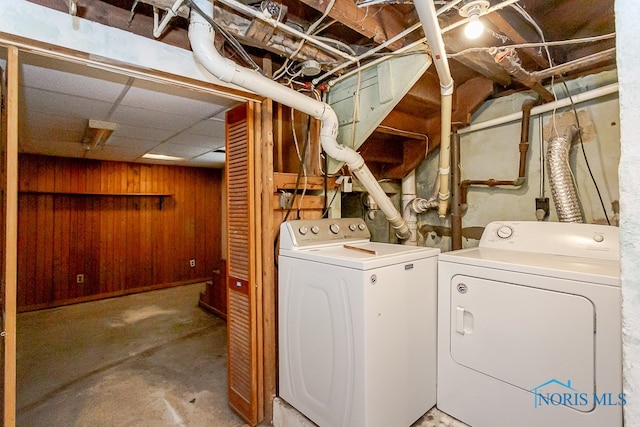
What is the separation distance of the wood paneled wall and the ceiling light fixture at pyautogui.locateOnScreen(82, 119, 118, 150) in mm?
1300

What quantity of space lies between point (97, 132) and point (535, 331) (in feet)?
11.6

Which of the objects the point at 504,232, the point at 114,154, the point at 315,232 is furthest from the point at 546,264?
the point at 114,154

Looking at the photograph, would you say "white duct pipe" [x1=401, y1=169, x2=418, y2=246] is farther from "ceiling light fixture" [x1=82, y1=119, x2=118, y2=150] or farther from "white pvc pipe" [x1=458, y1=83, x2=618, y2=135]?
"ceiling light fixture" [x1=82, y1=119, x2=118, y2=150]

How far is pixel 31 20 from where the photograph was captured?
1257mm

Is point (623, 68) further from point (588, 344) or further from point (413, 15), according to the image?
point (413, 15)

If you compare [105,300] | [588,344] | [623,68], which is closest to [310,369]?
[588,344]

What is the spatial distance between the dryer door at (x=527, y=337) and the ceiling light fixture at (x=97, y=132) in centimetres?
295

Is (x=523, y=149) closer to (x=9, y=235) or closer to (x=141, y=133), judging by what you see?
(x=9, y=235)

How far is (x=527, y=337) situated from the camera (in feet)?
4.25

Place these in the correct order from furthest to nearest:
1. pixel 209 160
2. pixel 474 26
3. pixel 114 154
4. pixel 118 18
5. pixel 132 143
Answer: pixel 209 160 → pixel 114 154 → pixel 132 143 → pixel 118 18 → pixel 474 26

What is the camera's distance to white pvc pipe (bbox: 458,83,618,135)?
6.00 ft

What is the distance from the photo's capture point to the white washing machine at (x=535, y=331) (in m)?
1.13

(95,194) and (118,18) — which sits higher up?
(118,18)

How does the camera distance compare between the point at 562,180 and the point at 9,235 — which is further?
the point at 562,180
